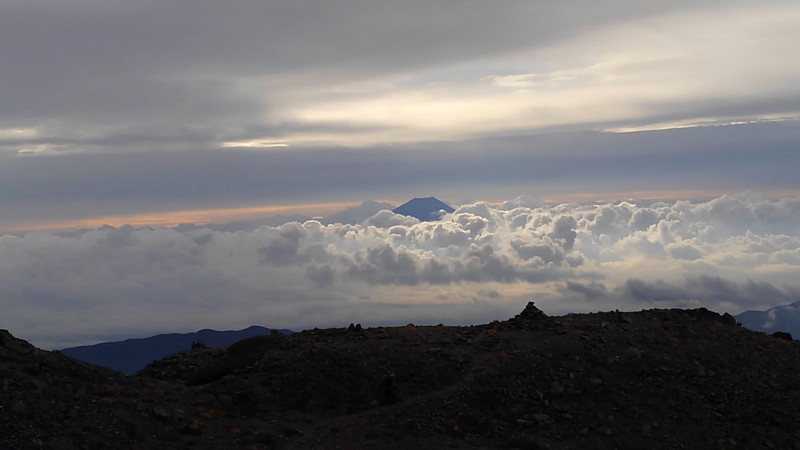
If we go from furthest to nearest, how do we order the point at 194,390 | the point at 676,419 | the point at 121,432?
the point at 194,390 → the point at 676,419 → the point at 121,432

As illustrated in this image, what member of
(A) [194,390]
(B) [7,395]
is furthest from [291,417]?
(B) [7,395]

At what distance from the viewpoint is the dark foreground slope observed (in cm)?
4009

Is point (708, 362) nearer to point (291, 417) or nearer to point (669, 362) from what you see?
point (669, 362)

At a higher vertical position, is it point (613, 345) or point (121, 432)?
point (613, 345)

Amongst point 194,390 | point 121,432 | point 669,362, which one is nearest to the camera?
point 121,432

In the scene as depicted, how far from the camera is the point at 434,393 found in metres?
47.6

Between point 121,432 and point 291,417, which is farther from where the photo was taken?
point 291,417

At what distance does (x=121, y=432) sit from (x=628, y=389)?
36.5 m

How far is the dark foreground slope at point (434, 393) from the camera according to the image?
40.1 meters

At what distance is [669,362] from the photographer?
52.2 m

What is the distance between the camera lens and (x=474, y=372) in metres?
50.1

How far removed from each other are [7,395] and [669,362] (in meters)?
49.1

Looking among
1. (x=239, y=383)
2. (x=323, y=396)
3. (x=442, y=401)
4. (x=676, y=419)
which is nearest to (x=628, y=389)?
(x=676, y=419)

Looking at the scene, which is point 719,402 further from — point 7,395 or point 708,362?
point 7,395
